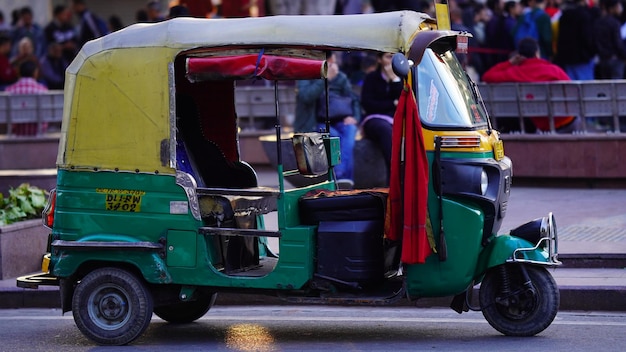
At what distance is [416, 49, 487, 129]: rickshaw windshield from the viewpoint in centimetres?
796

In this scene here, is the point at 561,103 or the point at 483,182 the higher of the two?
the point at 561,103

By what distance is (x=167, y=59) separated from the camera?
8250 millimetres

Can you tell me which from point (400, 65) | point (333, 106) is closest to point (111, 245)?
point (400, 65)

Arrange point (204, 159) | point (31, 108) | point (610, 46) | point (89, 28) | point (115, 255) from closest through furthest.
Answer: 1. point (115, 255)
2. point (204, 159)
3. point (610, 46)
4. point (31, 108)
5. point (89, 28)

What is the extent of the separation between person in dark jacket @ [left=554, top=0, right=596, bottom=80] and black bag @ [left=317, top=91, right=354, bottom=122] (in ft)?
17.0

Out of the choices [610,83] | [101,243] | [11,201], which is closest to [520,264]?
[101,243]

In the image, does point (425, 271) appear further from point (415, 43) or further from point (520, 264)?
point (415, 43)

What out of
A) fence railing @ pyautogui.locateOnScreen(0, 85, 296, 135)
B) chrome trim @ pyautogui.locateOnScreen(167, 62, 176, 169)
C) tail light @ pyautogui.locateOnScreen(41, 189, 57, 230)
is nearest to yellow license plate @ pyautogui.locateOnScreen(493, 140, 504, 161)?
chrome trim @ pyautogui.locateOnScreen(167, 62, 176, 169)

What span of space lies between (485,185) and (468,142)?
30cm

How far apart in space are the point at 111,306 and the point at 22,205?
11.0 ft

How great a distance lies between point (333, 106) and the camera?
45.3 ft

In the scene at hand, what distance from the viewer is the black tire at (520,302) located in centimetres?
806

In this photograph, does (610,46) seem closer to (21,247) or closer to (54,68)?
(54,68)

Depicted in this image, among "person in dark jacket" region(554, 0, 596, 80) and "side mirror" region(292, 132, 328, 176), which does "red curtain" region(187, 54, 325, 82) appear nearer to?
"side mirror" region(292, 132, 328, 176)
